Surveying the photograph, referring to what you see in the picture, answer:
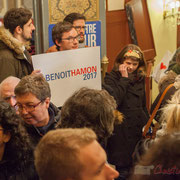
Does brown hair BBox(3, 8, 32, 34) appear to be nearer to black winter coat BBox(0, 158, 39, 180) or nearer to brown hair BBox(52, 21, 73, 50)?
brown hair BBox(52, 21, 73, 50)

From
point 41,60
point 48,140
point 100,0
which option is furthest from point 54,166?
point 100,0

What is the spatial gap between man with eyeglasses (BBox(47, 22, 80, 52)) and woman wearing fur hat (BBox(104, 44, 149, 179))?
536 mm

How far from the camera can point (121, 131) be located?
401cm

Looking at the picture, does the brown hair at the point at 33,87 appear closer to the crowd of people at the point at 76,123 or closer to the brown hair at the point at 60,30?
the crowd of people at the point at 76,123

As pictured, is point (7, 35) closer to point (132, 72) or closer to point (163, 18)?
point (132, 72)

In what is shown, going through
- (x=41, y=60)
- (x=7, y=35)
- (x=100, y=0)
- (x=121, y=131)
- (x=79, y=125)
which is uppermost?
(x=100, y=0)

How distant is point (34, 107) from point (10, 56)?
1.18 meters

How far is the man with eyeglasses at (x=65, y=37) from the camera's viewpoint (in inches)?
158

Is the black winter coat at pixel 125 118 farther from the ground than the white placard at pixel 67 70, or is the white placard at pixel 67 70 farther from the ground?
the white placard at pixel 67 70

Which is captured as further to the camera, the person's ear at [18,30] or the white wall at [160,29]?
the white wall at [160,29]

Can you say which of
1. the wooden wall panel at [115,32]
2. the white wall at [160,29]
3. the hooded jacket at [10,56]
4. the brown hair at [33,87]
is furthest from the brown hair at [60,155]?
the white wall at [160,29]

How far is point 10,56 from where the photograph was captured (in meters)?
3.73

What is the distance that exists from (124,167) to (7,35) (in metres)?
1.81

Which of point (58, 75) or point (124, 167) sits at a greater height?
point (58, 75)
